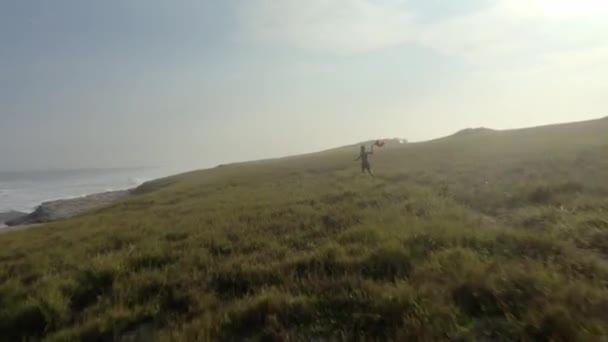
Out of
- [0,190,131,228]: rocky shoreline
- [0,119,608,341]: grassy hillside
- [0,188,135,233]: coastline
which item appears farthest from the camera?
[0,190,131,228]: rocky shoreline

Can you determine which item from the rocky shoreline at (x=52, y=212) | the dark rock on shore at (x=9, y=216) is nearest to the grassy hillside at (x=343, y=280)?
the rocky shoreline at (x=52, y=212)

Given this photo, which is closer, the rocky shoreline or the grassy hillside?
the grassy hillside

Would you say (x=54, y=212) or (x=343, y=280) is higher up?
(x=343, y=280)

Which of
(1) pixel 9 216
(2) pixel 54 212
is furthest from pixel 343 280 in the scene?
(1) pixel 9 216

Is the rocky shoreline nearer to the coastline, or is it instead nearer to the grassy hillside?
the coastline

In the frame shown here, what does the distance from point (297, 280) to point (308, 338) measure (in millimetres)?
1793

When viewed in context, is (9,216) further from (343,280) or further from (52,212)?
(343,280)

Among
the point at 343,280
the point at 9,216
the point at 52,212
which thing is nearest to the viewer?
the point at 343,280

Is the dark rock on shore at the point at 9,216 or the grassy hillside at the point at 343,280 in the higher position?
the grassy hillside at the point at 343,280

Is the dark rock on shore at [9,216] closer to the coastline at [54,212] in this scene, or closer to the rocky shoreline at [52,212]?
the rocky shoreline at [52,212]

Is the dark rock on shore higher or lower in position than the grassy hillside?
lower

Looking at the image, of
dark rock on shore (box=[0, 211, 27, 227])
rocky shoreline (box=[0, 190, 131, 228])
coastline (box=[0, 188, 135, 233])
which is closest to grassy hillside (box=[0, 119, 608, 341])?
coastline (box=[0, 188, 135, 233])

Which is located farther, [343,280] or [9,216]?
[9,216]

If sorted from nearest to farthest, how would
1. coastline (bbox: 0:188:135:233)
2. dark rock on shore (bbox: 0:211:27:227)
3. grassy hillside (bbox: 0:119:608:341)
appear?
grassy hillside (bbox: 0:119:608:341) < coastline (bbox: 0:188:135:233) < dark rock on shore (bbox: 0:211:27:227)
